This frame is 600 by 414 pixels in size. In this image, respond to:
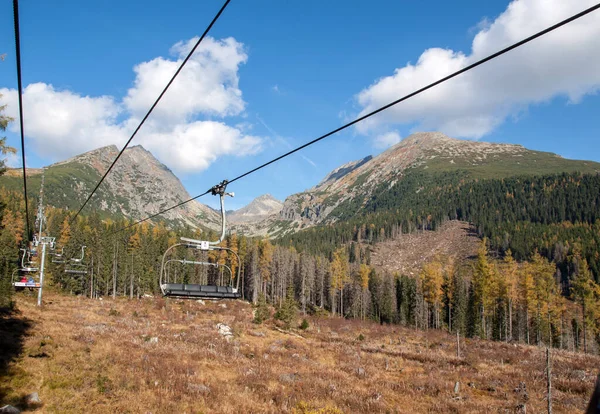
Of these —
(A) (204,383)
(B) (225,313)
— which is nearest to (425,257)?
(B) (225,313)

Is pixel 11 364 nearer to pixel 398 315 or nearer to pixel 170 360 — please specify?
pixel 170 360

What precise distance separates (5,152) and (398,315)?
8893cm

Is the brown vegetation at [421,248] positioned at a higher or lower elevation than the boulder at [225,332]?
higher

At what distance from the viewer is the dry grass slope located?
18.3m

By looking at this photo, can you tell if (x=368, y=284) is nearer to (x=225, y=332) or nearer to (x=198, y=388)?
(x=225, y=332)

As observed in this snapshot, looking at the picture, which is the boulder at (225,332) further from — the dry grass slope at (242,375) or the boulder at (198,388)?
the boulder at (198,388)

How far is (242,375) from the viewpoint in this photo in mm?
24844

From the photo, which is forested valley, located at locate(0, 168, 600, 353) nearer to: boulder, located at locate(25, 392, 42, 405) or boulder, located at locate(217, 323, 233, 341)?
boulder, located at locate(217, 323, 233, 341)

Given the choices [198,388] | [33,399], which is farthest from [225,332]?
[33,399]

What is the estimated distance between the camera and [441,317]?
94.8 metres

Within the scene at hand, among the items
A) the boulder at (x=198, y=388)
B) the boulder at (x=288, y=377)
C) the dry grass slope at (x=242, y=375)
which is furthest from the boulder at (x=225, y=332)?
the boulder at (x=198, y=388)

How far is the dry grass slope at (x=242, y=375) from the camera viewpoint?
18.3 meters

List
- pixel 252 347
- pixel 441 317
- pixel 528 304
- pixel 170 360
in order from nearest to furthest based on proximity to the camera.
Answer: pixel 170 360 < pixel 252 347 < pixel 528 304 < pixel 441 317

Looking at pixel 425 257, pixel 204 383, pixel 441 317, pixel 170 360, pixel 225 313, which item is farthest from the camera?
pixel 425 257
